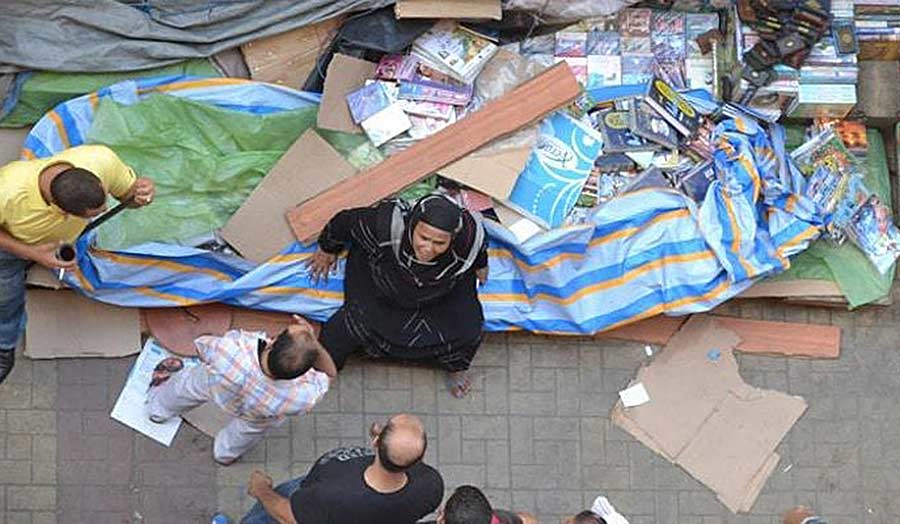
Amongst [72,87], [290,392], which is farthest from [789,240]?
[72,87]

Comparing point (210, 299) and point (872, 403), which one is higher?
point (210, 299)

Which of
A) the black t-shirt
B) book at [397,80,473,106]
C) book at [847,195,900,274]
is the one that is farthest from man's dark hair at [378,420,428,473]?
book at [847,195,900,274]

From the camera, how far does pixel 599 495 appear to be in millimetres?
7836

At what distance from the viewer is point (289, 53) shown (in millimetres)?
7887

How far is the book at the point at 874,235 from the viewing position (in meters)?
8.14

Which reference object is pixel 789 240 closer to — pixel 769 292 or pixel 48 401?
pixel 769 292

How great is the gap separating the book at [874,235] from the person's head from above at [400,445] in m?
3.48

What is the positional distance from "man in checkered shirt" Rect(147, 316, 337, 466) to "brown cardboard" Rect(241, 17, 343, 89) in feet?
5.57

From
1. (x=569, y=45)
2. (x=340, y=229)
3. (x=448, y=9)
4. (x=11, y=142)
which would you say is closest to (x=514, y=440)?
(x=340, y=229)

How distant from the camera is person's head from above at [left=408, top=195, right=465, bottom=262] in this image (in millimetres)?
6797

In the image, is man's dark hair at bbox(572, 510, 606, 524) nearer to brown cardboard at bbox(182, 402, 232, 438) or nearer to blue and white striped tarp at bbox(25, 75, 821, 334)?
blue and white striped tarp at bbox(25, 75, 821, 334)

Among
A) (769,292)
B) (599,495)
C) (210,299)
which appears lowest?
(599,495)

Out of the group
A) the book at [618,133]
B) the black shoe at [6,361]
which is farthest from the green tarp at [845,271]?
the black shoe at [6,361]

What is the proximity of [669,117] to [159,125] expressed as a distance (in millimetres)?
2967
